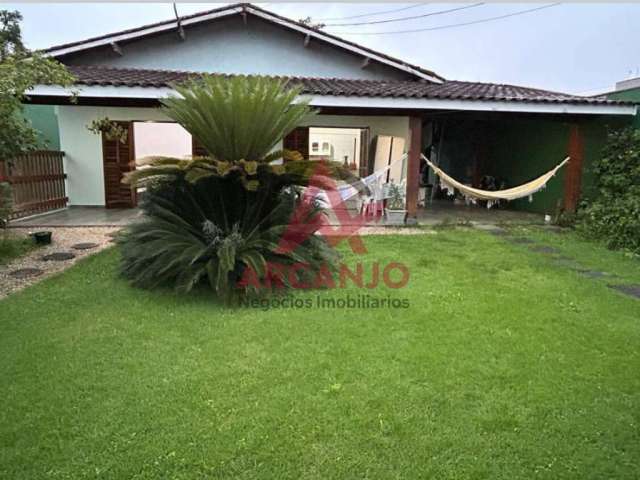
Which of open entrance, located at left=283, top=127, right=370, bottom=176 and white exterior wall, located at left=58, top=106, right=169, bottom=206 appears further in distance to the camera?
open entrance, located at left=283, top=127, right=370, bottom=176

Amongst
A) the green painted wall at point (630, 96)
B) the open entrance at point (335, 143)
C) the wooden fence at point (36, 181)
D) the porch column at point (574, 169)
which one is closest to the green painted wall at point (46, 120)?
the wooden fence at point (36, 181)

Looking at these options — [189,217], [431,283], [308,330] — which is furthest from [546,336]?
[189,217]

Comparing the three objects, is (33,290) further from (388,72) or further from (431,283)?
(388,72)

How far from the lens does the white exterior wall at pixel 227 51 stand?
951 cm

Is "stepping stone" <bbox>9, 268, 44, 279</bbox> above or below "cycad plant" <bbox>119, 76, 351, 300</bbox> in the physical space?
below

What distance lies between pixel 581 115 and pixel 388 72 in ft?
13.1

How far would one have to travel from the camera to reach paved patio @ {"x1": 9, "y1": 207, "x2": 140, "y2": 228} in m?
7.98

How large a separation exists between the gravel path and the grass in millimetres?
94

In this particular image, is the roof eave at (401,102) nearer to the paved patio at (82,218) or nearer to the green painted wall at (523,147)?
the green painted wall at (523,147)

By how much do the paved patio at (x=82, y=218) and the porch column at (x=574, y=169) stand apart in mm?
7850

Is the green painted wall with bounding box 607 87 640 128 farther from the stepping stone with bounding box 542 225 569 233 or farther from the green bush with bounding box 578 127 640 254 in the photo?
the stepping stone with bounding box 542 225 569 233

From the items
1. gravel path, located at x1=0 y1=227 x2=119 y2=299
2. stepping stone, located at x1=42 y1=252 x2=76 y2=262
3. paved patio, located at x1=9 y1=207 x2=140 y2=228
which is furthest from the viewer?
paved patio, located at x1=9 y1=207 x2=140 y2=228

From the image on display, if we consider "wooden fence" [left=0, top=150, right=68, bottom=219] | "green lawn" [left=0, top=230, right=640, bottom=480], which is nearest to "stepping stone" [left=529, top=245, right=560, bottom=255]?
"green lawn" [left=0, top=230, right=640, bottom=480]

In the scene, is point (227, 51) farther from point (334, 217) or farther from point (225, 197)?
point (225, 197)
